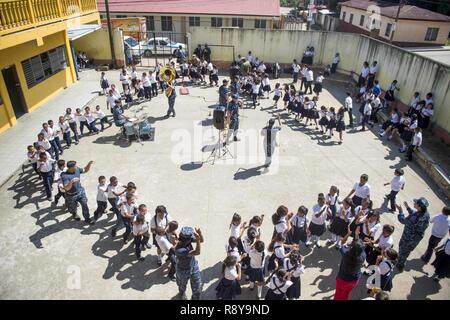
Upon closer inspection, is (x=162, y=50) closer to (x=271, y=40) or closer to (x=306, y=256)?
(x=271, y=40)

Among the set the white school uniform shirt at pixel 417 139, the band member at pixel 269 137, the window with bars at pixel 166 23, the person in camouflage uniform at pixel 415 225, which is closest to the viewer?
the person in camouflage uniform at pixel 415 225

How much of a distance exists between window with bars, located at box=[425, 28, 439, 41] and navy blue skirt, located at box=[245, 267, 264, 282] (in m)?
24.7

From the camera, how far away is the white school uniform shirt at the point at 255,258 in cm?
588

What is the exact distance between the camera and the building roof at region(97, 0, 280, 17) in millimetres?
27906

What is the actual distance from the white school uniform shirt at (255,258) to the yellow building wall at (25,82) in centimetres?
1112

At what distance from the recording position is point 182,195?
366 inches

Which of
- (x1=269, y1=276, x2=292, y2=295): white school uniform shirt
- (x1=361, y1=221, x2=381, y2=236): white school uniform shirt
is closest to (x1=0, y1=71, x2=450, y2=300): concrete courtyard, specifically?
(x1=361, y1=221, x2=381, y2=236): white school uniform shirt

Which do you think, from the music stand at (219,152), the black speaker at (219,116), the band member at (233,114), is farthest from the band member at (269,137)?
the band member at (233,114)

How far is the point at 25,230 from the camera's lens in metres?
7.98

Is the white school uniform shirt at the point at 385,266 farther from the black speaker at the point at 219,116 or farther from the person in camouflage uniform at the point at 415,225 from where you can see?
the black speaker at the point at 219,116

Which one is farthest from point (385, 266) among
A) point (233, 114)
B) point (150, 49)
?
point (150, 49)

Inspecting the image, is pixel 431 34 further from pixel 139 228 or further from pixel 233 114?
pixel 139 228

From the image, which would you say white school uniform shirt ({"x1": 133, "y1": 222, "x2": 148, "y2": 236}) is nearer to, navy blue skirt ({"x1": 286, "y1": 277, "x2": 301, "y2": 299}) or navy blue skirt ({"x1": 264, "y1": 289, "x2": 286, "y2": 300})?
navy blue skirt ({"x1": 264, "y1": 289, "x2": 286, "y2": 300})

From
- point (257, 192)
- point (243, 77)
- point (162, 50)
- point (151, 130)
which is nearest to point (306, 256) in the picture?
point (257, 192)
